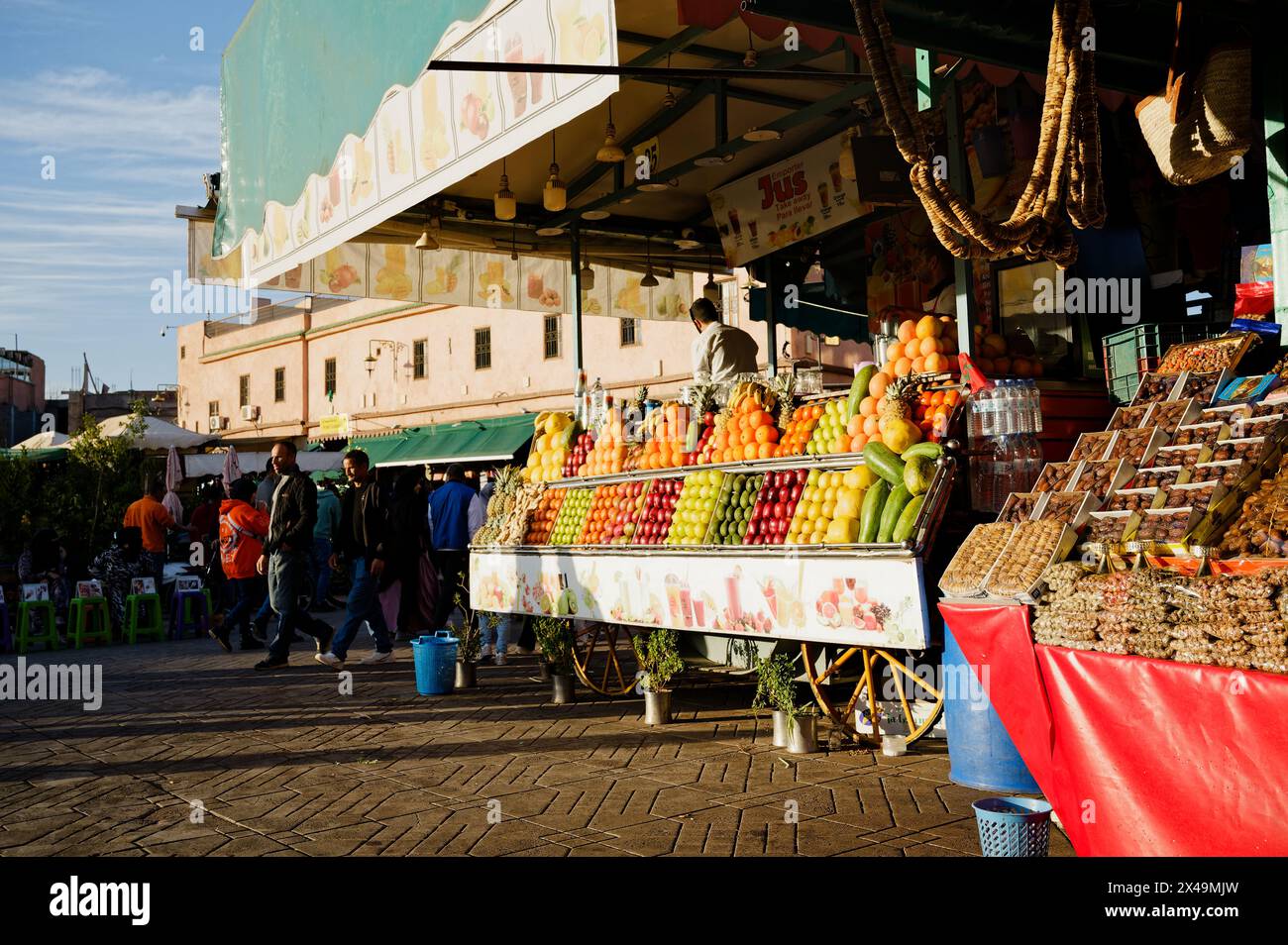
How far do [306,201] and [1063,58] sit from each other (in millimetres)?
6170

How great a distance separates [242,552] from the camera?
37.5 feet

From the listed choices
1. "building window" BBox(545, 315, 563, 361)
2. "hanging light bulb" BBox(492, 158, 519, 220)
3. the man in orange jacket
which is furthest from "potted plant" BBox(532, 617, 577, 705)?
"building window" BBox(545, 315, 563, 361)

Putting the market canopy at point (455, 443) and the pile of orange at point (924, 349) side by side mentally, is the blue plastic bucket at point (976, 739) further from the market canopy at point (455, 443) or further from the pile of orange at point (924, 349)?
the market canopy at point (455, 443)

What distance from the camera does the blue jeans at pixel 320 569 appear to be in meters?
15.1

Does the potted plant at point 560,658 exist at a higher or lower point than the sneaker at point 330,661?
higher

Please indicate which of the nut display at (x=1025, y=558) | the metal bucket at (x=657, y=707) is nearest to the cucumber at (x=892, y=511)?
the nut display at (x=1025, y=558)

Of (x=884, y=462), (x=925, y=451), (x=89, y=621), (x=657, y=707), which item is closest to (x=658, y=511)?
(x=657, y=707)

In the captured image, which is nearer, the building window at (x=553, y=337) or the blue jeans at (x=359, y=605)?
the blue jeans at (x=359, y=605)

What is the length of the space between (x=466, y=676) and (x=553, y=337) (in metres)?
20.0

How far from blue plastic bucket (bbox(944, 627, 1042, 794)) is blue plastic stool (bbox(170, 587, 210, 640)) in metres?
11.5

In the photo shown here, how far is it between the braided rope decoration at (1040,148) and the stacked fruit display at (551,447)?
17.8 feet

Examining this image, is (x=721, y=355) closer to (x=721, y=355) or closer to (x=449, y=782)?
(x=721, y=355)
